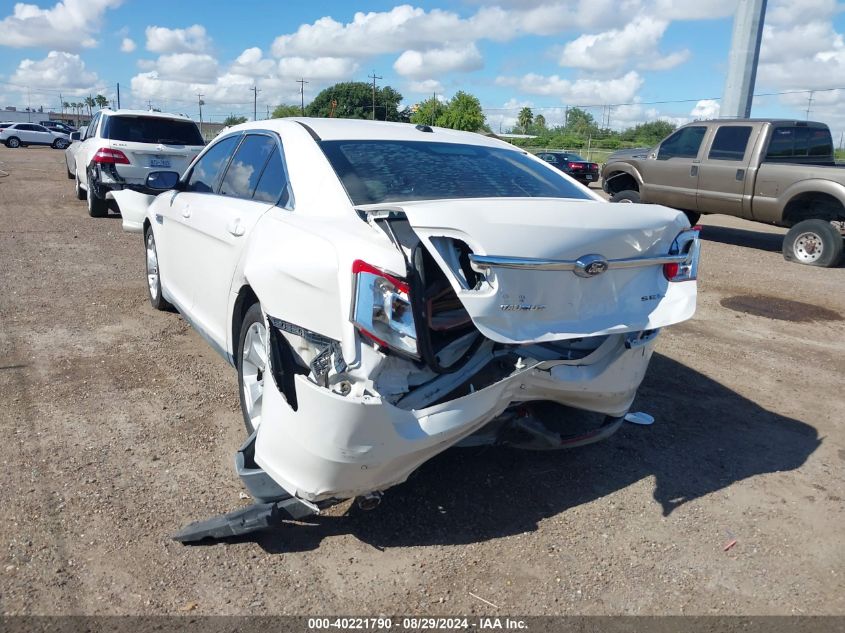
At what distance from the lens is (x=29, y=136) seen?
46.4 metres

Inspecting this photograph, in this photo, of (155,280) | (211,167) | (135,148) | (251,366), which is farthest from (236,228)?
A: (135,148)

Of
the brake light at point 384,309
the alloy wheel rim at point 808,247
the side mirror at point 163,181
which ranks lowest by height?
the alloy wheel rim at point 808,247

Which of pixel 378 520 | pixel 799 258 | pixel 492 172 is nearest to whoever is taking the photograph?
pixel 378 520

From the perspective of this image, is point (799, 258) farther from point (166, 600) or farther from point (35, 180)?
point (35, 180)

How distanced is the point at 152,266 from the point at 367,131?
3.16 metres

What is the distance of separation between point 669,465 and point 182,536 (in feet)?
8.46

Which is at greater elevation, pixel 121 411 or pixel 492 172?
pixel 492 172

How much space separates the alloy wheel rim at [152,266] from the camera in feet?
20.6

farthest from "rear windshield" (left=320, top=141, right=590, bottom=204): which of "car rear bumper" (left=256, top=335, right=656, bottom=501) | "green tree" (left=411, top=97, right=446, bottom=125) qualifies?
"green tree" (left=411, top=97, right=446, bottom=125)

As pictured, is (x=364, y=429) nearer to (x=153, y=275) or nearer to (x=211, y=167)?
(x=211, y=167)

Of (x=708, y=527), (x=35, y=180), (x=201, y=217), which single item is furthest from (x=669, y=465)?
(x=35, y=180)

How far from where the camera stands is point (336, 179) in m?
3.47

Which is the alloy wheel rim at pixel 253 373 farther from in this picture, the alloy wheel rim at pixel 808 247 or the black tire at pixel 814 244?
the alloy wheel rim at pixel 808 247

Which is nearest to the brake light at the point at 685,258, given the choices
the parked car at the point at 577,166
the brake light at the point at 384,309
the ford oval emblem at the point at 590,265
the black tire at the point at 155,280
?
the ford oval emblem at the point at 590,265
